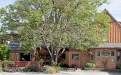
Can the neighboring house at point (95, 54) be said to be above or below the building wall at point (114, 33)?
below

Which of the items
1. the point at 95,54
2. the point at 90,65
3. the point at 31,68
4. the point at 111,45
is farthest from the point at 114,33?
the point at 31,68

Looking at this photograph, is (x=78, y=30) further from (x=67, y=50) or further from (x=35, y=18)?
(x=67, y=50)

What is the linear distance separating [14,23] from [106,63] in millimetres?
13048

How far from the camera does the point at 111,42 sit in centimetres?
3497

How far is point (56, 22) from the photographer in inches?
1197

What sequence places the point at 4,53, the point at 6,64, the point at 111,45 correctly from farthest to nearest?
the point at 4,53 < the point at 111,45 < the point at 6,64

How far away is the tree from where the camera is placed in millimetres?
28359

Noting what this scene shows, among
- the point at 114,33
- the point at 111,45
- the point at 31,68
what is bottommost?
the point at 31,68

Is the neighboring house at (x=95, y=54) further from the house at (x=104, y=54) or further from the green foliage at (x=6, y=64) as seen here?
the green foliage at (x=6, y=64)

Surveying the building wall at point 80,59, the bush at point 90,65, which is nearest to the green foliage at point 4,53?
the building wall at point 80,59

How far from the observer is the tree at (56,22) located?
93.0 ft

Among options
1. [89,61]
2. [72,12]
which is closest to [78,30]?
[72,12]

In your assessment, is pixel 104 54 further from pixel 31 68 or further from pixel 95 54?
pixel 31 68

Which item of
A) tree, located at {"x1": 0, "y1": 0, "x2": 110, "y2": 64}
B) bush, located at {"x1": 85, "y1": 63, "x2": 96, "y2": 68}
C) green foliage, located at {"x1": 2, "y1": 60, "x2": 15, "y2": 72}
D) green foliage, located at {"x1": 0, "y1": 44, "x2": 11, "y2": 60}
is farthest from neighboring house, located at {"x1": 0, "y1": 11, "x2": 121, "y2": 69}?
green foliage, located at {"x1": 2, "y1": 60, "x2": 15, "y2": 72}
